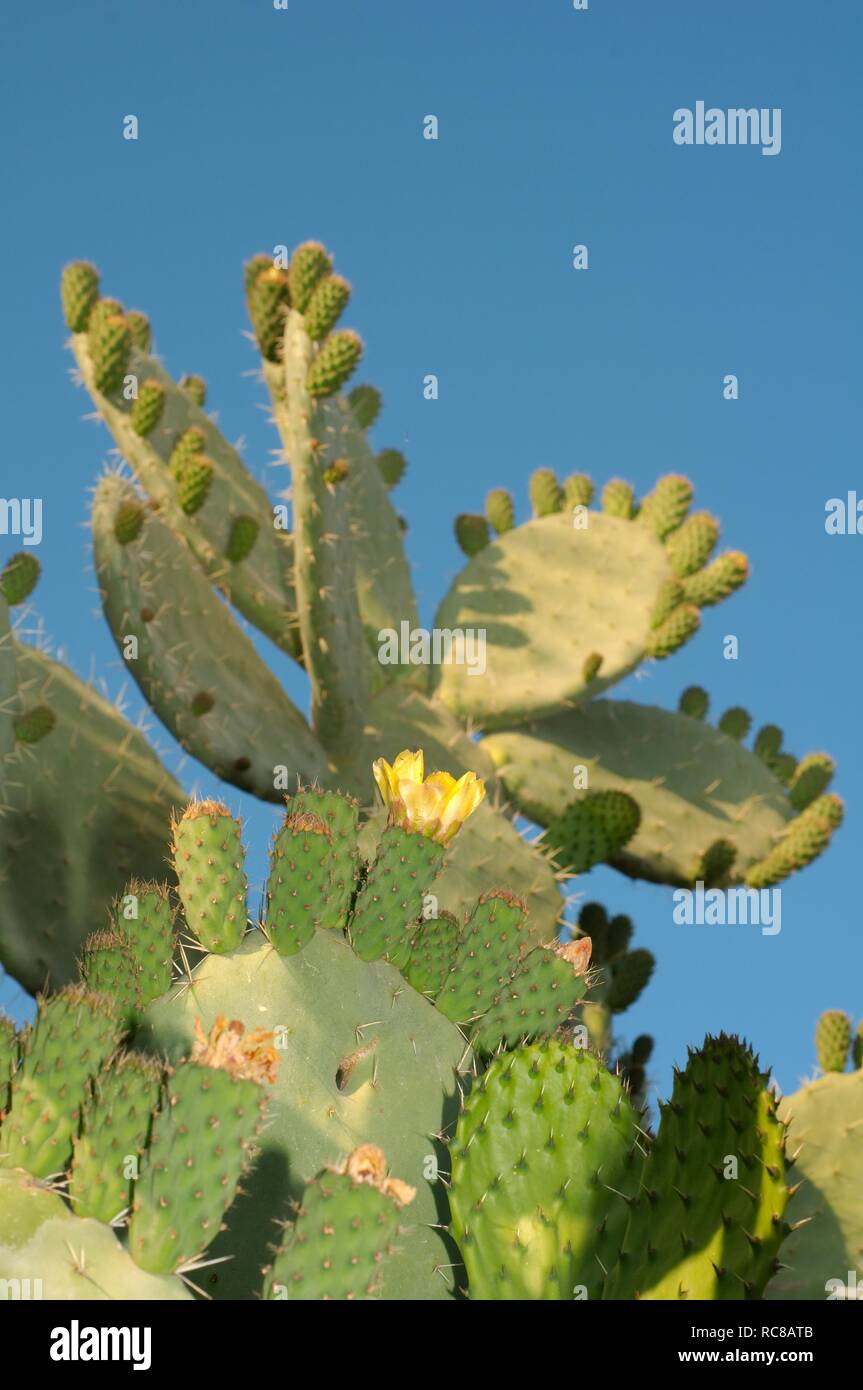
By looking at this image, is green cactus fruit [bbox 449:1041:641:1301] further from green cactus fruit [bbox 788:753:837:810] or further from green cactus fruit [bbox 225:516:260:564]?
green cactus fruit [bbox 788:753:837:810]

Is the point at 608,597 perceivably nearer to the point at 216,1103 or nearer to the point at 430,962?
the point at 430,962

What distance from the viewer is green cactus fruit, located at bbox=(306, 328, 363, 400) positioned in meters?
4.44

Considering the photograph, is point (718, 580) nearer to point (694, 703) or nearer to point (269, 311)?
point (694, 703)

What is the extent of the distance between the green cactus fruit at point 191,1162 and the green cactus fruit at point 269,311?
10.0 ft

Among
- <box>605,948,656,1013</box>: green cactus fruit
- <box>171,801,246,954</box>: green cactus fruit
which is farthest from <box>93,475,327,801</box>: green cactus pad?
<box>171,801,246,954</box>: green cactus fruit

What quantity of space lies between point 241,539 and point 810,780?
238 cm

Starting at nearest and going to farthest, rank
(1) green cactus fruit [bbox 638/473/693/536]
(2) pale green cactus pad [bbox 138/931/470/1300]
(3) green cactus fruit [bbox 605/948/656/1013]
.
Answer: (2) pale green cactus pad [bbox 138/931/470/1300] → (3) green cactus fruit [bbox 605/948/656/1013] → (1) green cactus fruit [bbox 638/473/693/536]

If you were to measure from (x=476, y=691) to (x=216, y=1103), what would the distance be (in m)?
3.39

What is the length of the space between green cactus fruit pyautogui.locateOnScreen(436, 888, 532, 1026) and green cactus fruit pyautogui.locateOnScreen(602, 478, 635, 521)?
128 inches

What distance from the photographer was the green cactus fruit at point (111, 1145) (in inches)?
85.0

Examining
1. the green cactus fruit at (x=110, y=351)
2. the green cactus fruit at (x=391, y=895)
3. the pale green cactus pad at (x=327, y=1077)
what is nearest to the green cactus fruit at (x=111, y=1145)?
the pale green cactus pad at (x=327, y=1077)

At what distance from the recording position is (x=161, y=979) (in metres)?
2.70

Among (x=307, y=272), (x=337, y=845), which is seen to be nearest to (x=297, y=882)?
(x=337, y=845)

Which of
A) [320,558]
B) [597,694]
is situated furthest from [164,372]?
[597,694]
